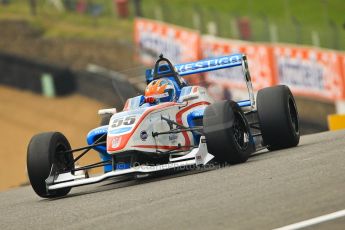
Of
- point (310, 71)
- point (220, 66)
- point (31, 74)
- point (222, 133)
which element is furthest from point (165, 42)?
point (222, 133)

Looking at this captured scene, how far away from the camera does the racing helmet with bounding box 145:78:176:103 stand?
42.8 ft

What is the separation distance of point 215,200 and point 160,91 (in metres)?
4.44

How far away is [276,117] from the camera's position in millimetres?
12820

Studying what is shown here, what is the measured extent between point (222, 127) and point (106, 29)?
28141mm

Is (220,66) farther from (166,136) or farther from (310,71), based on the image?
(310,71)

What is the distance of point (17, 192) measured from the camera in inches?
567

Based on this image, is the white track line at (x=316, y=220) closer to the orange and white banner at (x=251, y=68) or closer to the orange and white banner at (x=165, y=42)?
the orange and white banner at (x=251, y=68)

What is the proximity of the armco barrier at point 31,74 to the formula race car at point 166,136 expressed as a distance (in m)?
20.7

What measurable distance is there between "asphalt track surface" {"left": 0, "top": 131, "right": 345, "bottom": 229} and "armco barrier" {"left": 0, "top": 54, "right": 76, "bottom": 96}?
72.0 ft

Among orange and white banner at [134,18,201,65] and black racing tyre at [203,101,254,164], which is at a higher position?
orange and white banner at [134,18,201,65]

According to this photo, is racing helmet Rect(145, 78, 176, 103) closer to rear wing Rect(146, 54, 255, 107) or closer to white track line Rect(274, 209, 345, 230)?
rear wing Rect(146, 54, 255, 107)

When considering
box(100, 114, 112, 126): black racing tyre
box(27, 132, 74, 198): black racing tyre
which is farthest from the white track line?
box(100, 114, 112, 126): black racing tyre

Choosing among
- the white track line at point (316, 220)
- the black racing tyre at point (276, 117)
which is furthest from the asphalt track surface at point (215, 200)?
the black racing tyre at point (276, 117)

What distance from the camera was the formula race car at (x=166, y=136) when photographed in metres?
11.6
